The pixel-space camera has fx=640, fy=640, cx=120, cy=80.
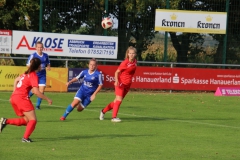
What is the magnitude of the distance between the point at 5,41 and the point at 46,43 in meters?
1.92

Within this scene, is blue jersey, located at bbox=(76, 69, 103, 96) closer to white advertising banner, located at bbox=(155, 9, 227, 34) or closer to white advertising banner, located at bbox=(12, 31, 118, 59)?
white advertising banner, located at bbox=(12, 31, 118, 59)

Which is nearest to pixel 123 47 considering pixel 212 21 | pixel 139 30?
pixel 139 30

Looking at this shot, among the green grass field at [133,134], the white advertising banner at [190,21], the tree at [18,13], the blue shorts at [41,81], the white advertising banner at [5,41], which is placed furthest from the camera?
the white advertising banner at [190,21]

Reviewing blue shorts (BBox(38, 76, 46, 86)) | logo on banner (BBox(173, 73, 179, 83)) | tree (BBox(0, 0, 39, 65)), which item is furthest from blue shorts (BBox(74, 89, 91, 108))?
tree (BBox(0, 0, 39, 65))

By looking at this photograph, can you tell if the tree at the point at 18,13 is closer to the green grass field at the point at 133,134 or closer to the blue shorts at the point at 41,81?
the green grass field at the point at 133,134

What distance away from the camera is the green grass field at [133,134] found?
10.9 m

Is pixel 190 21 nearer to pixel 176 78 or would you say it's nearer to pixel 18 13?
pixel 176 78

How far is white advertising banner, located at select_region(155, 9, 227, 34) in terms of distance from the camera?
3114 cm

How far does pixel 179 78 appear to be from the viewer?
97.5 feet

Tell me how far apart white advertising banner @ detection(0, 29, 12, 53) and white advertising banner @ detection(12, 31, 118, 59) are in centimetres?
21

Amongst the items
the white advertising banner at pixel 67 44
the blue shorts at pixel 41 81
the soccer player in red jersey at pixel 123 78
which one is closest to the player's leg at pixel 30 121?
the soccer player in red jersey at pixel 123 78

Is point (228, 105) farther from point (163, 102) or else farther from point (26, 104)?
point (26, 104)

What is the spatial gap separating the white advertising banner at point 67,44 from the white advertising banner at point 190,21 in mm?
2679

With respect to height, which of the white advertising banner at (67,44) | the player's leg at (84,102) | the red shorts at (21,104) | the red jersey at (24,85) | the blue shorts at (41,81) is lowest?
the player's leg at (84,102)
